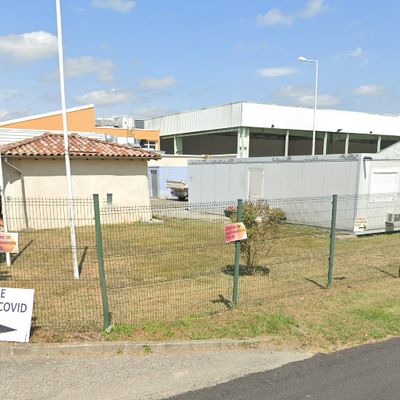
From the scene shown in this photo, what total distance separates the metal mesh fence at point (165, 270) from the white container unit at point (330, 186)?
162 centimetres

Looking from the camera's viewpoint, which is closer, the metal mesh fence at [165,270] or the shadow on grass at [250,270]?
the metal mesh fence at [165,270]

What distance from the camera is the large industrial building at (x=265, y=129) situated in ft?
112

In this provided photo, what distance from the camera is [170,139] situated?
46781mm

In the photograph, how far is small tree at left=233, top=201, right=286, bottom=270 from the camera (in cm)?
739

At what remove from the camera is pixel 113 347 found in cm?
438

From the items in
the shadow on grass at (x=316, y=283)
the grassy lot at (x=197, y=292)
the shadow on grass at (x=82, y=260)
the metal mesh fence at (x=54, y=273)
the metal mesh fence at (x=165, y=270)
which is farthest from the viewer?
the shadow on grass at (x=82, y=260)

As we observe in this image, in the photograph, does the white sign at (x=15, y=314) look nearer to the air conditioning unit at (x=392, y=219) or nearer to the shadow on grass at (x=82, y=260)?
the shadow on grass at (x=82, y=260)

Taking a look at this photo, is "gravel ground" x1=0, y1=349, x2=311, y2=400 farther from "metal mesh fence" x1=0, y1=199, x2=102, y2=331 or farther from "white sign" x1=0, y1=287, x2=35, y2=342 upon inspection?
"metal mesh fence" x1=0, y1=199, x2=102, y2=331

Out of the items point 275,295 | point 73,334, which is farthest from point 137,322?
point 275,295

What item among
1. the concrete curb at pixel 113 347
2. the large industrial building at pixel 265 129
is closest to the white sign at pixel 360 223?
the concrete curb at pixel 113 347

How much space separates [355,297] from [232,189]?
475 inches

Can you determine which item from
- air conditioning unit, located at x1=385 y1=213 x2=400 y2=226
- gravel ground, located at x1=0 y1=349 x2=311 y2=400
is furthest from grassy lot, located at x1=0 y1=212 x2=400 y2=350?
air conditioning unit, located at x1=385 y1=213 x2=400 y2=226

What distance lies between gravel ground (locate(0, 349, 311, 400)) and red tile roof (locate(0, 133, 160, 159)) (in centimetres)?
1083

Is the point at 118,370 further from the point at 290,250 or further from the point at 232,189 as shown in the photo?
the point at 232,189
